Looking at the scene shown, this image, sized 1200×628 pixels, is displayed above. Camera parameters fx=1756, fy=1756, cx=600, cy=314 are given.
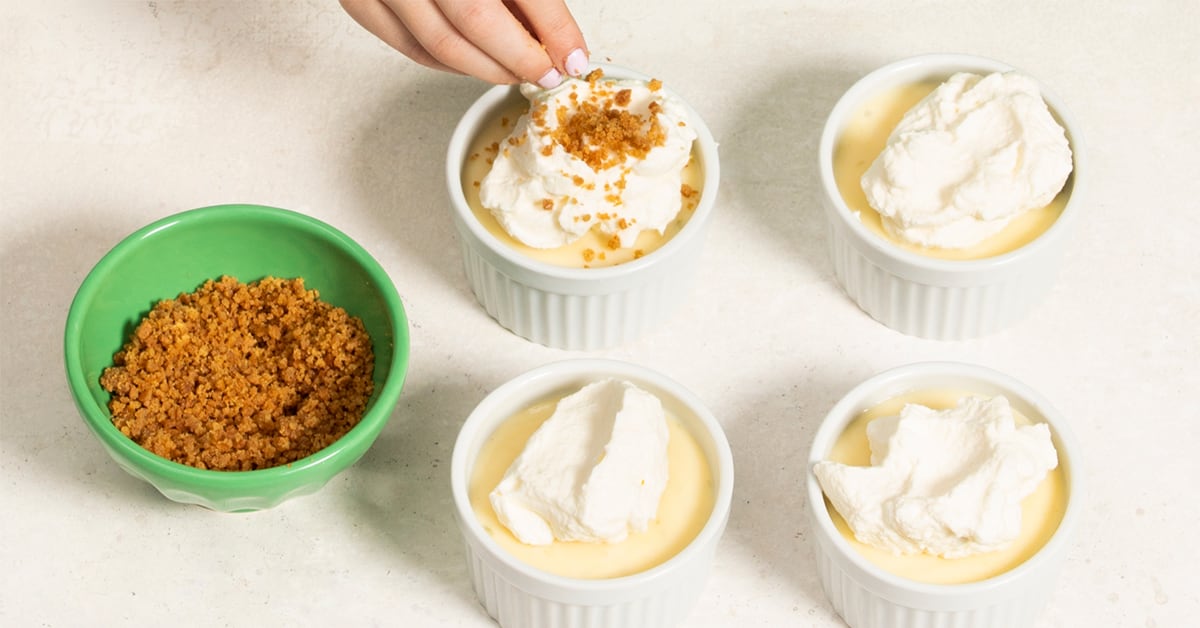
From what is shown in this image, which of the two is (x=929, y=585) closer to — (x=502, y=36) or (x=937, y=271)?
(x=937, y=271)

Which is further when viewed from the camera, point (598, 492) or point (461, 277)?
point (461, 277)

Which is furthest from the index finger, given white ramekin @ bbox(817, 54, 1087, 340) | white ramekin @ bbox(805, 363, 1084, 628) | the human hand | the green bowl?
white ramekin @ bbox(805, 363, 1084, 628)

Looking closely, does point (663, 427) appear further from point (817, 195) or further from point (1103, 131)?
point (1103, 131)

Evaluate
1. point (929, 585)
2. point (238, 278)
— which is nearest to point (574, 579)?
point (929, 585)

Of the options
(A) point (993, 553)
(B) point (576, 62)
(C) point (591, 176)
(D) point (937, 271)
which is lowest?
Result: (A) point (993, 553)

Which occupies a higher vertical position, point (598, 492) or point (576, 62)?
point (576, 62)

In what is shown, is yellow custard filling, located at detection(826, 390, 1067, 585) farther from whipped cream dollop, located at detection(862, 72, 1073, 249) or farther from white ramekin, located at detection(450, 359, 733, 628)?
whipped cream dollop, located at detection(862, 72, 1073, 249)

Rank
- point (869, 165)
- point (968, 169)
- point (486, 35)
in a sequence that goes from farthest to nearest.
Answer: point (869, 165) → point (968, 169) → point (486, 35)
